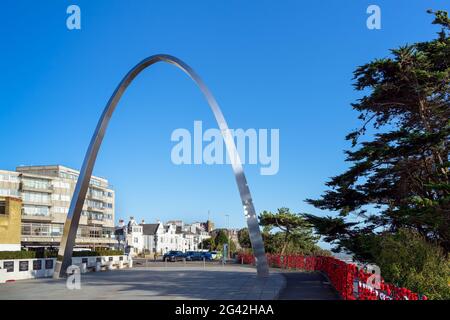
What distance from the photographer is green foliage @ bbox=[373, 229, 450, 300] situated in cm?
1462

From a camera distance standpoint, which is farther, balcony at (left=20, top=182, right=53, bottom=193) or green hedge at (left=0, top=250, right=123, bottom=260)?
balcony at (left=20, top=182, right=53, bottom=193)

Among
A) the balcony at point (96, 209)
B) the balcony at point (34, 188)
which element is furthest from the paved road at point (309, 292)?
the balcony at point (96, 209)

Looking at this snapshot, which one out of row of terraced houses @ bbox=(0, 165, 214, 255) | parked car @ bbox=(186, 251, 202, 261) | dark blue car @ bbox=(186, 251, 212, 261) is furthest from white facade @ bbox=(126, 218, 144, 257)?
dark blue car @ bbox=(186, 251, 212, 261)

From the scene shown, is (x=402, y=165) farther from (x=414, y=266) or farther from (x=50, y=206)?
(x=50, y=206)

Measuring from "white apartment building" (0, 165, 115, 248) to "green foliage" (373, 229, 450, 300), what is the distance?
233ft

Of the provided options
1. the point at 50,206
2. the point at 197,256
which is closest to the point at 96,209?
the point at 50,206

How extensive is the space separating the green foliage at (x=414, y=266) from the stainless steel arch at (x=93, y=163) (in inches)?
265

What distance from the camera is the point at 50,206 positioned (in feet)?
284

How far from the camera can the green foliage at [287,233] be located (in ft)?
141

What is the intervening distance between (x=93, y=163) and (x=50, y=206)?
62558mm

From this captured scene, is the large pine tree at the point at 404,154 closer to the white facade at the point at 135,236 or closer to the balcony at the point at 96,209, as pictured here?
the balcony at the point at 96,209

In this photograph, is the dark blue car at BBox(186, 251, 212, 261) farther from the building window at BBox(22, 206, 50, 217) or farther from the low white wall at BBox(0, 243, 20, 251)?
the building window at BBox(22, 206, 50, 217)
